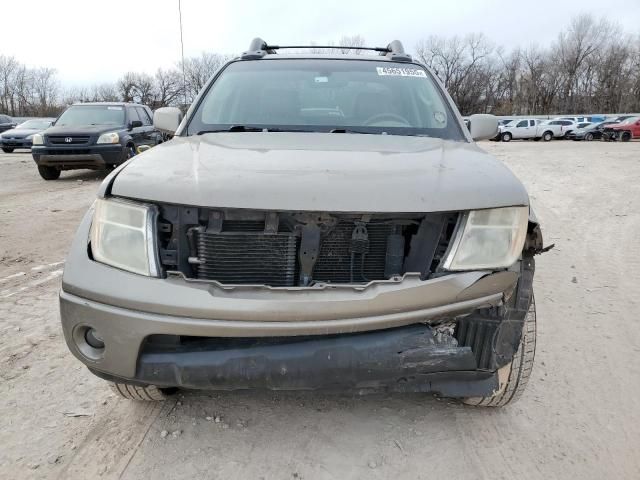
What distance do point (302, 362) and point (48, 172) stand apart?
10.7 metres

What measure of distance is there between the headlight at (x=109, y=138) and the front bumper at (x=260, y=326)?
885 centimetres

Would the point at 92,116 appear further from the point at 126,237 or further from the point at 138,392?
the point at 126,237

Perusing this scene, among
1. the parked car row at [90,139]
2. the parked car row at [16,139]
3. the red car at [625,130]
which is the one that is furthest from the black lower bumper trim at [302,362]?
the red car at [625,130]

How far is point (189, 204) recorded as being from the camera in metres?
1.69

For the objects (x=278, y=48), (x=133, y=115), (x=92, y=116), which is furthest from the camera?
(x=133, y=115)

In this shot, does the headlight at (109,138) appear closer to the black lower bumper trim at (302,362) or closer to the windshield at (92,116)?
→ the windshield at (92,116)

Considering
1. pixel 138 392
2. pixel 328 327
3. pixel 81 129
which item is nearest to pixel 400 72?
pixel 328 327

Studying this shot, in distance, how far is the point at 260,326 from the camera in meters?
1.60

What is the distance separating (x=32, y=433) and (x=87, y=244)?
980 millimetres

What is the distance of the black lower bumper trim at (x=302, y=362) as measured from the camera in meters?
1.66

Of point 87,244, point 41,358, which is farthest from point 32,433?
point 87,244

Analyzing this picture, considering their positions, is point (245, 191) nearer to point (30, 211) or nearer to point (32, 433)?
point (32, 433)

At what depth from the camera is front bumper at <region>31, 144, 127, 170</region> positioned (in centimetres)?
955

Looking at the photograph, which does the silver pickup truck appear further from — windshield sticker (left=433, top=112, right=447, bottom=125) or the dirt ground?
windshield sticker (left=433, top=112, right=447, bottom=125)
